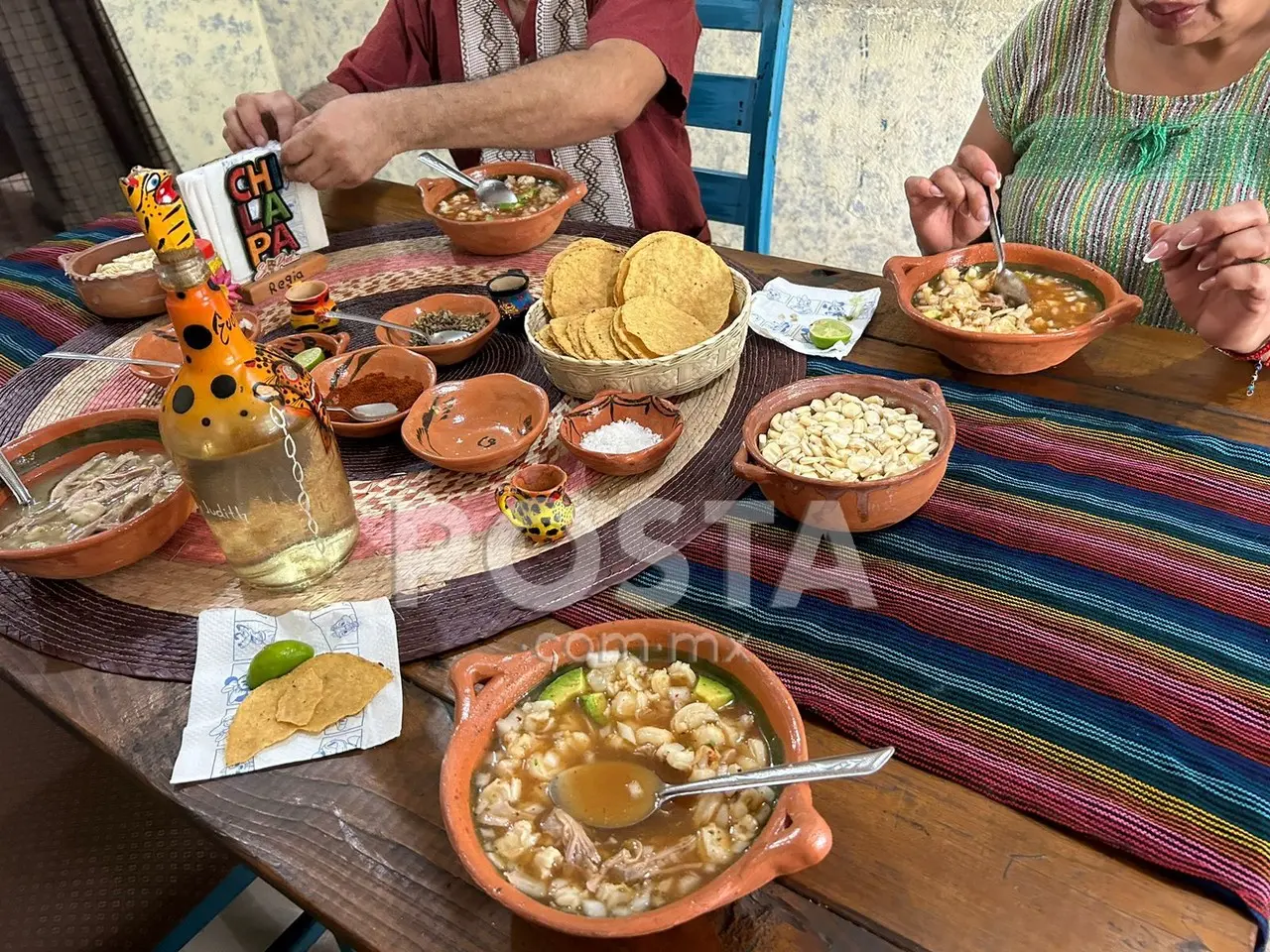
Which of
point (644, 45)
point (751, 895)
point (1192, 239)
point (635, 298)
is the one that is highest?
point (644, 45)

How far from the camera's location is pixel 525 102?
2.12 m

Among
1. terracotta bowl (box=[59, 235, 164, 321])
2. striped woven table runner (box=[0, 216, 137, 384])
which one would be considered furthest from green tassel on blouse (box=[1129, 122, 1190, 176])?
striped woven table runner (box=[0, 216, 137, 384])

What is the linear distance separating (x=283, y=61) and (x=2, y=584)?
4783 millimetres

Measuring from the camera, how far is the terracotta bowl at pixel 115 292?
1.95 meters

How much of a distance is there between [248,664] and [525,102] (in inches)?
61.1

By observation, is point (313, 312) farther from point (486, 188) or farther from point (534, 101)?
point (534, 101)

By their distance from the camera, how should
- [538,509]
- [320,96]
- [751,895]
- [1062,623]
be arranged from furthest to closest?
1. [320,96]
2. [538,509]
3. [1062,623]
4. [751,895]

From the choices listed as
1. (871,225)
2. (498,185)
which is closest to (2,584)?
(498,185)

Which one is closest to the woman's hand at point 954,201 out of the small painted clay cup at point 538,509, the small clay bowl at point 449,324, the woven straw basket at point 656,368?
the woven straw basket at point 656,368

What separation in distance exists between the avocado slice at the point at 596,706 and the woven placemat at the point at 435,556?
24cm

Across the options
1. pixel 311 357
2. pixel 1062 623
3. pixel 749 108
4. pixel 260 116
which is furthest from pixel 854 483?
pixel 260 116

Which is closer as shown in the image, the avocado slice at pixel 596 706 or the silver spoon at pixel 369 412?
the avocado slice at pixel 596 706

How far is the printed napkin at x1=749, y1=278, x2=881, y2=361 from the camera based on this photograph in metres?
1.68

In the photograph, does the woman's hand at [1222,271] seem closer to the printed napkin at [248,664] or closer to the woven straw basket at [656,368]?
the woven straw basket at [656,368]
